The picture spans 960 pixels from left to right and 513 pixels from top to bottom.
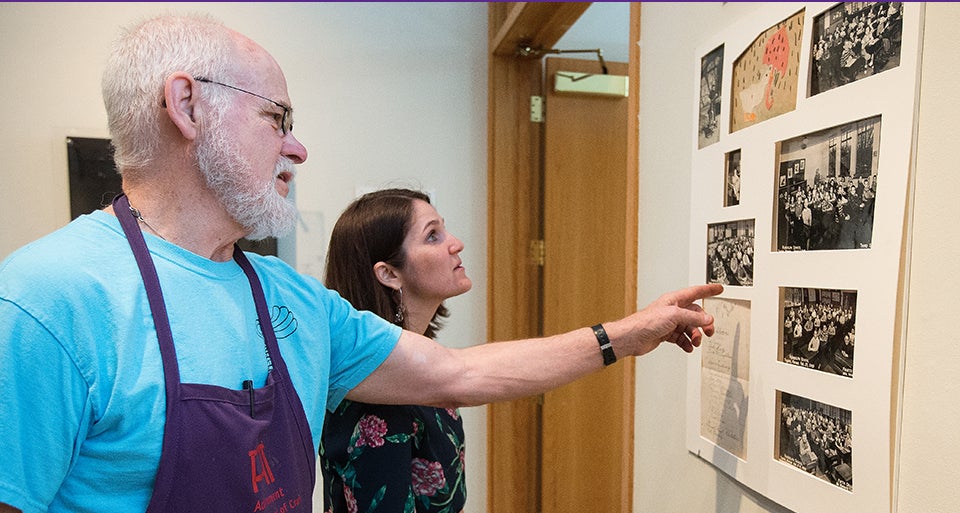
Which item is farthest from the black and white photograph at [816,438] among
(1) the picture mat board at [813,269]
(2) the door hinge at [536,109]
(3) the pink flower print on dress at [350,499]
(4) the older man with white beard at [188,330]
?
(2) the door hinge at [536,109]

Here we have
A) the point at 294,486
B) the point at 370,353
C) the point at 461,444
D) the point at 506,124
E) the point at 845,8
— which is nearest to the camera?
the point at 845,8

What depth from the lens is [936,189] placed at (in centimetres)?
58

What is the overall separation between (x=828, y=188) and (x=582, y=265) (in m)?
1.66

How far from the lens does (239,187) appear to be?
798 mm

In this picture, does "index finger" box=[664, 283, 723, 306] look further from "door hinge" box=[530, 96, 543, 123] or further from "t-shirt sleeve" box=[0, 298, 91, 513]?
"door hinge" box=[530, 96, 543, 123]

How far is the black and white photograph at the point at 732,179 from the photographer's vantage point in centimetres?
88

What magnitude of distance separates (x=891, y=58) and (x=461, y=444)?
977 millimetres

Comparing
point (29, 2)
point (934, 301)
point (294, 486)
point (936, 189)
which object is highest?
point (29, 2)

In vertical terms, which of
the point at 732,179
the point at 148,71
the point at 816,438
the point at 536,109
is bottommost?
the point at 816,438

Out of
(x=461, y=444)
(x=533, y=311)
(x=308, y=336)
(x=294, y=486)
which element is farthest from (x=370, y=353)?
(x=533, y=311)

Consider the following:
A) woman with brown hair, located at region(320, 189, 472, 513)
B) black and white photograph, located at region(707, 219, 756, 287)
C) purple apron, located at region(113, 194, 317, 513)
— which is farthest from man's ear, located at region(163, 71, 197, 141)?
black and white photograph, located at region(707, 219, 756, 287)

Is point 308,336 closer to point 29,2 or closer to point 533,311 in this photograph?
point 533,311

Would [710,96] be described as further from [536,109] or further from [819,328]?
[536,109]

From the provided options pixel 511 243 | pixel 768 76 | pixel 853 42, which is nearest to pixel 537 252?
pixel 511 243
